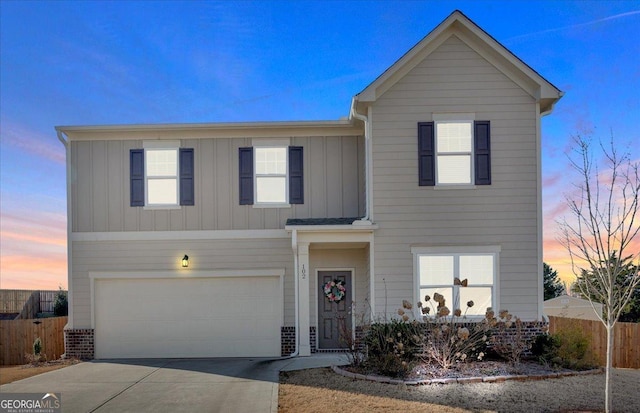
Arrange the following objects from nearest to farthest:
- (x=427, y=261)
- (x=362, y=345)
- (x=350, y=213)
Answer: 1. (x=362, y=345)
2. (x=427, y=261)
3. (x=350, y=213)

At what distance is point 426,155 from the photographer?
11461 millimetres

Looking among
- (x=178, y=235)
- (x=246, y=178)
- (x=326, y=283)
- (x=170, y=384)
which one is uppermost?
(x=246, y=178)

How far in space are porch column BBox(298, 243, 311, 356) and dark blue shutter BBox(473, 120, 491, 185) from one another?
168 inches

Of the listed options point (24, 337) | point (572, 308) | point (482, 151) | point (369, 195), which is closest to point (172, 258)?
point (24, 337)

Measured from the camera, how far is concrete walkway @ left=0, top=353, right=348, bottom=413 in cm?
791

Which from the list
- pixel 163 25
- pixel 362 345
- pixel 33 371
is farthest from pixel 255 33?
pixel 33 371

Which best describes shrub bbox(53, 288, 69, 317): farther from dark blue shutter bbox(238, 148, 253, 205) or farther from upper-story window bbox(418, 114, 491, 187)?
upper-story window bbox(418, 114, 491, 187)

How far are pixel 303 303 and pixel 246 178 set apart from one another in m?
3.33

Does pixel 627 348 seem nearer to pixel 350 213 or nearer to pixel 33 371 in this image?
pixel 350 213

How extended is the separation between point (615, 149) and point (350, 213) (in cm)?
591

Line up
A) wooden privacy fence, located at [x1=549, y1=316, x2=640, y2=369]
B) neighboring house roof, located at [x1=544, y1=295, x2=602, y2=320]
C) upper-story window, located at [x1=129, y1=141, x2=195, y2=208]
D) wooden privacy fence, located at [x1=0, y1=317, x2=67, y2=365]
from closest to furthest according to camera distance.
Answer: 1. upper-story window, located at [x1=129, y1=141, x2=195, y2=208]
2. wooden privacy fence, located at [x1=549, y1=316, x2=640, y2=369]
3. wooden privacy fence, located at [x1=0, y1=317, x2=67, y2=365]
4. neighboring house roof, located at [x1=544, y1=295, x2=602, y2=320]

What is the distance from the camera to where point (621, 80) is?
37.7ft

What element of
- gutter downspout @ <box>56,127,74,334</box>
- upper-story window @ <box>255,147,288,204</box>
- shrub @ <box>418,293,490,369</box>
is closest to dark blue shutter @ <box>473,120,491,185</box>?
Result: shrub @ <box>418,293,490,369</box>

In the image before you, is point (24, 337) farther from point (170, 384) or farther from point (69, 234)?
point (170, 384)
